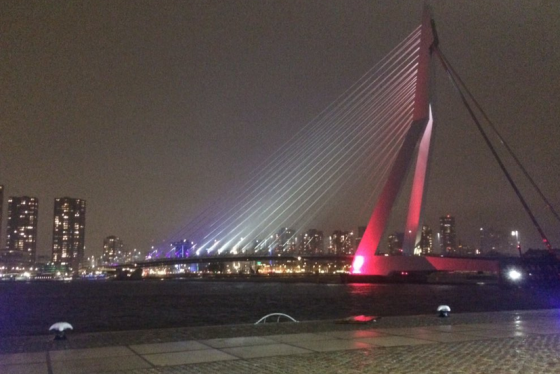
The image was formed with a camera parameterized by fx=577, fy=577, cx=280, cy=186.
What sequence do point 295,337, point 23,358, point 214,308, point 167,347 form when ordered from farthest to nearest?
point 214,308 → point 295,337 → point 167,347 → point 23,358

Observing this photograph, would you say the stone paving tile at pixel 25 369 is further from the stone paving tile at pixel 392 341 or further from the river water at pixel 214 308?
the river water at pixel 214 308

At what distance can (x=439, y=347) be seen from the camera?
8.44m

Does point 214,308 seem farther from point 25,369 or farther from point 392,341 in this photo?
point 25,369

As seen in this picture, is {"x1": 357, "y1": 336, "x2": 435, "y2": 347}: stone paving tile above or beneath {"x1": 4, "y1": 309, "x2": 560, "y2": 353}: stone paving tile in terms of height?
beneath

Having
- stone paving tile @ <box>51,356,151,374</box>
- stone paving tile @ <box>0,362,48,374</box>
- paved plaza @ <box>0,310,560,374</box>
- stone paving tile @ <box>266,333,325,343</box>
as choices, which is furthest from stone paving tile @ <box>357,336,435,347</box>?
stone paving tile @ <box>0,362,48,374</box>

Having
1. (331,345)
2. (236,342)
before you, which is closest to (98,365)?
(236,342)

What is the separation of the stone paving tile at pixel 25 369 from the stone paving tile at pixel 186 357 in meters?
1.28

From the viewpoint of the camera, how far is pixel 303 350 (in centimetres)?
818

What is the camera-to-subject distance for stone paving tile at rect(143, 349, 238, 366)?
731cm

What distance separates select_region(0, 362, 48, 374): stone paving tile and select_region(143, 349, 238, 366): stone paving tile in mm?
1279

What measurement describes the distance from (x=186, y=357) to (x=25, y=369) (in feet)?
6.45

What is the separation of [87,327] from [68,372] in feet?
60.0

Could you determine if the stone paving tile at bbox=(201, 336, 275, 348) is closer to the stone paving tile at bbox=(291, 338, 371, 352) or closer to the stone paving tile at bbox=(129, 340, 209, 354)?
the stone paving tile at bbox=(129, 340, 209, 354)

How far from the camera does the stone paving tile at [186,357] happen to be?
731 centimetres
